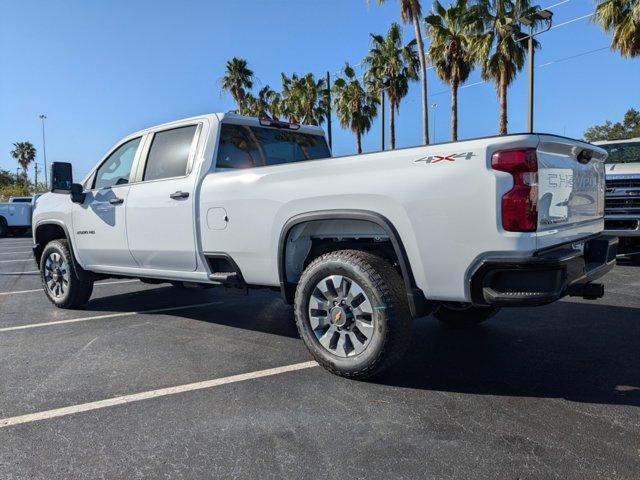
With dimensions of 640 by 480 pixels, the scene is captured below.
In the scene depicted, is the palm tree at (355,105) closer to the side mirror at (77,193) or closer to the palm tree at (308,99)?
the palm tree at (308,99)

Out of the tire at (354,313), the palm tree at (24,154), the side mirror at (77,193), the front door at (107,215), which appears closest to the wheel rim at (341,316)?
the tire at (354,313)

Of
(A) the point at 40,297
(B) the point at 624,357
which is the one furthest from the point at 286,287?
(A) the point at 40,297

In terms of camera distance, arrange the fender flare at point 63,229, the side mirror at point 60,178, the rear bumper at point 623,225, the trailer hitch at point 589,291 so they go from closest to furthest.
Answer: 1. the trailer hitch at point 589,291
2. the side mirror at point 60,178
3. the fender flare at point 63,229
4. the rear bumper at point 623,225

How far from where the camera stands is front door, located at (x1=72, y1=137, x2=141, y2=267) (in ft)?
17.1

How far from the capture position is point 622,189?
870cm

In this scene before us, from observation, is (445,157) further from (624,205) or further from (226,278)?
(624,205)

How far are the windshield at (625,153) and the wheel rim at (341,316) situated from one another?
823 cm

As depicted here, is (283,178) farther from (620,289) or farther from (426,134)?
(426,134)

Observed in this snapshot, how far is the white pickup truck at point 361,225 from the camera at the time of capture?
2938mm

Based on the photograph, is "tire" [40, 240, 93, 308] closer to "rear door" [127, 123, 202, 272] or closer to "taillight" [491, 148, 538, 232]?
"rear door" [127, 123, 202, 272]

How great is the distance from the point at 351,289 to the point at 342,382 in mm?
643

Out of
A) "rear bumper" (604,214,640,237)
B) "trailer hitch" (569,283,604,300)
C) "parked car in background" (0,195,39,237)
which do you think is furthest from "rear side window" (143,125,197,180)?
"parked car in background" (0,195,39,237)

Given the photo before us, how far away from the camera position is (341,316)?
11.8ft

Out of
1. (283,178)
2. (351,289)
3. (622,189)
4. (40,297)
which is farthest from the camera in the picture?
(622,189)
